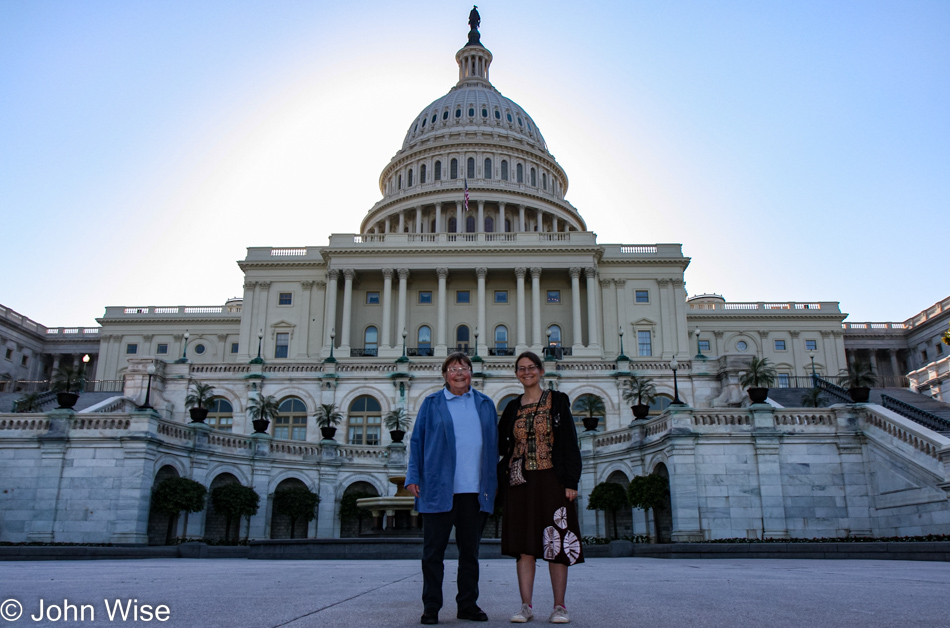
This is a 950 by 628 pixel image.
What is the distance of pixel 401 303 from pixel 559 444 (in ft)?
220

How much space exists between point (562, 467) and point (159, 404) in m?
44.6

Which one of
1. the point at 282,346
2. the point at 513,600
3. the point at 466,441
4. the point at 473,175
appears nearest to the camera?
the point at 466,441

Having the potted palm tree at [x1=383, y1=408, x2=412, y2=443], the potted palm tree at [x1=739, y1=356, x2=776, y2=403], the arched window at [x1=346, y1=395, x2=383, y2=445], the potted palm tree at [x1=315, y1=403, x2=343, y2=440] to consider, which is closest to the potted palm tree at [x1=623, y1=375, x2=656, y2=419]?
the potted palm tree at [x1=739, y1=356, x2=776, y2=403]

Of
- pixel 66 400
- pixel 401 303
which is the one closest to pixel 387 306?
pixel 401 303

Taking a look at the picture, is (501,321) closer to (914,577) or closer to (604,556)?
(604,556)

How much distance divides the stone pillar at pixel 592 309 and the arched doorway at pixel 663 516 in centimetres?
4168

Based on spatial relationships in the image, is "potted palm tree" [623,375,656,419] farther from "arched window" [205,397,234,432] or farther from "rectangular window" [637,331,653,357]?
"rectangular window" [637,331,653,357]

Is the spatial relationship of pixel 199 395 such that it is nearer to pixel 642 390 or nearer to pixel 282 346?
pixel 642 390

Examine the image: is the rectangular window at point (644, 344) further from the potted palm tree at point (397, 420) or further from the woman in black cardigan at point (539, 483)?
the woman in black cardigan at point (539, 483)

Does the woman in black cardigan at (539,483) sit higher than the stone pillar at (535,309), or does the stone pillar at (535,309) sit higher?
the stone pillar at (535,309)

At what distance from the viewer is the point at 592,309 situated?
73438 millimetres

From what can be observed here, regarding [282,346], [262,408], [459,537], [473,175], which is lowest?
[459,537]

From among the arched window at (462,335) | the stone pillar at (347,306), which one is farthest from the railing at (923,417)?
the stone pillar at (347,306)

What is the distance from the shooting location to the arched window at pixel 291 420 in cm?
4709
